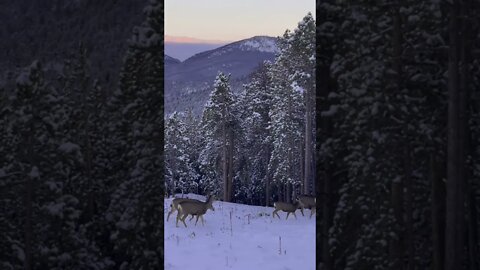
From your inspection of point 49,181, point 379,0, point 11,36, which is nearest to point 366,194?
point 379,0

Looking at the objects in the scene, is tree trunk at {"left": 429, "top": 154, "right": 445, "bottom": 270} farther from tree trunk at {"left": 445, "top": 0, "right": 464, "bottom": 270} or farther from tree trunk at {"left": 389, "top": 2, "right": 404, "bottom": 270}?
tree trunk at {"left": 389, "top": 2, "right": 404, "bottom": 270}

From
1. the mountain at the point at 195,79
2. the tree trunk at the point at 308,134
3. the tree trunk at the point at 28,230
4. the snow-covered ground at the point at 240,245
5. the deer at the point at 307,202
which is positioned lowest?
the snow-covered ground at the point at 240,245

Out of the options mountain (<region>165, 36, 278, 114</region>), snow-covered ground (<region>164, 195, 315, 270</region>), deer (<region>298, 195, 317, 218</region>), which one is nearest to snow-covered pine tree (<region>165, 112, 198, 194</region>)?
deer (<region>298, 195, 317, 218</region>)

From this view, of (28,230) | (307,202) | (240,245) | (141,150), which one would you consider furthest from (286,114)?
(28,230)

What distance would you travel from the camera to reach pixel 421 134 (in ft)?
12.9

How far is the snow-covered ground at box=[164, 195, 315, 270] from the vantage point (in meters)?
8.29

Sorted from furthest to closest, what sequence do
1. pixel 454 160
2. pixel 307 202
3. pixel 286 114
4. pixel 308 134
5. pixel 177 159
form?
pixel 177 159
pixel 286 114
pixel 308 134
pixel 307 202
pixel 454 160

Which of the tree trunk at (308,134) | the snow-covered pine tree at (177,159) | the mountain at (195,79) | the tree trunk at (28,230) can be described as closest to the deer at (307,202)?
the tree trunk at (308,134)

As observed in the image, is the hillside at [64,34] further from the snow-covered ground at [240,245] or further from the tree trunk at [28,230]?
the snow-covered ground at [240,245]

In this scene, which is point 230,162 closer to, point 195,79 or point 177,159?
point 177,159

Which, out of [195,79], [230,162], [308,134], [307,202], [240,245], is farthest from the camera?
[195,79]

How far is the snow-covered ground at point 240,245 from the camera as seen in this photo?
27.2 feet

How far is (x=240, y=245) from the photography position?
33.8 feet

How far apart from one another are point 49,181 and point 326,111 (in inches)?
98.2
